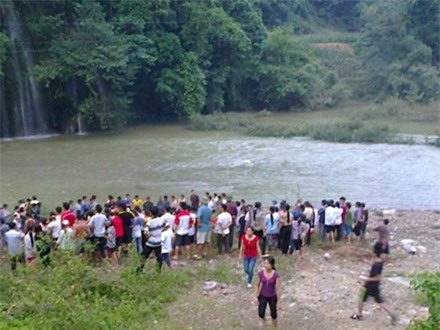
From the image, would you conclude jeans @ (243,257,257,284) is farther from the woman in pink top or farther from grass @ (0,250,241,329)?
the woman in pink top

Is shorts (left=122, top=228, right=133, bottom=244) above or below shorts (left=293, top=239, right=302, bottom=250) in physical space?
above

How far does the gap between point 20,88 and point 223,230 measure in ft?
72.7

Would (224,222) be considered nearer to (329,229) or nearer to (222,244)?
(222,244)

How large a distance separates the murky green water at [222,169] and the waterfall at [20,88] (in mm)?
1700

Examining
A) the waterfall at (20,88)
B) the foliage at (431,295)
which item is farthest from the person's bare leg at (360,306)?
the waterfall at (20,88)

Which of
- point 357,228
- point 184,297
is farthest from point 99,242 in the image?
point 357,228

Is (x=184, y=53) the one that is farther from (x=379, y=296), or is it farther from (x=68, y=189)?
(x=379, y=296)

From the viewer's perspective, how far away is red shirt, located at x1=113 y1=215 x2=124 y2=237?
11.4m

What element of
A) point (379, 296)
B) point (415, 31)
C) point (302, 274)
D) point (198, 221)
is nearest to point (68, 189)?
point (198, 221)

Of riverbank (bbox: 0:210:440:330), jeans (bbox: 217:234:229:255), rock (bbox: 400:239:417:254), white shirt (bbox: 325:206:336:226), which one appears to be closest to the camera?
riverbank (bbox: 0:210:440:330)

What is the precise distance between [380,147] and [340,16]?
44485 mm

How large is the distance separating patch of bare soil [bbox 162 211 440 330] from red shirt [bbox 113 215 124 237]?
5.61 feet

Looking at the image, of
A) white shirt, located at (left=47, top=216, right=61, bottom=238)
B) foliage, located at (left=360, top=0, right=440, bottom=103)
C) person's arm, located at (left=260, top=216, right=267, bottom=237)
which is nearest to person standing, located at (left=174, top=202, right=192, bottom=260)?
person's arm, located at (left=260, top=216, right=267, bottom=237)

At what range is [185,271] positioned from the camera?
1124 cm
